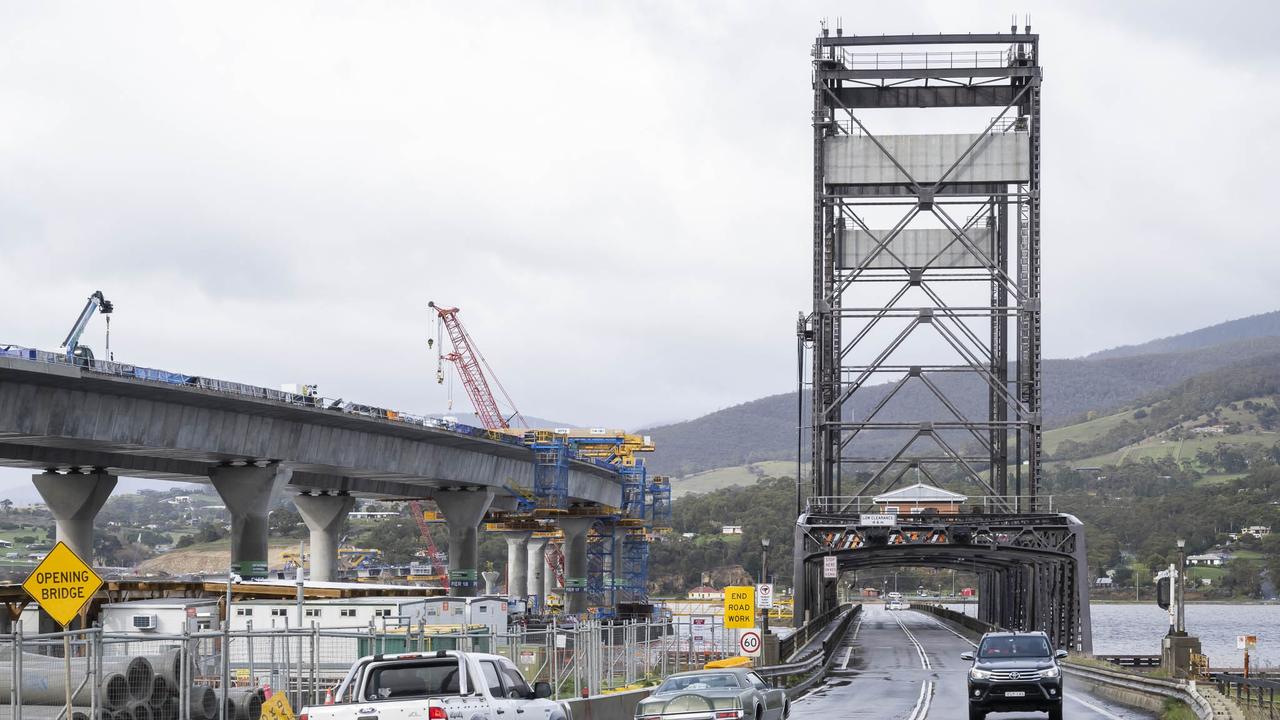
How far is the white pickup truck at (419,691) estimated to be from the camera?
849 inches

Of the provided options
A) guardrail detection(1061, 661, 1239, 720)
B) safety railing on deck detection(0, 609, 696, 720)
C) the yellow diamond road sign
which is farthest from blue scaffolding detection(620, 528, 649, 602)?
the yellow diamond road sign

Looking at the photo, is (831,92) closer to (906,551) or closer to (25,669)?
(906,551)

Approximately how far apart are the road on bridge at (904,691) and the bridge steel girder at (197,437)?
2822 cm

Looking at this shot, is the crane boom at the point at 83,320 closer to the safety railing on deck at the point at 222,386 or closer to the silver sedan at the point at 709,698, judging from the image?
the safety railing on deck at the point at 222,386

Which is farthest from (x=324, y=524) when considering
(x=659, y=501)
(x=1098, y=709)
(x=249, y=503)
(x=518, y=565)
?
(x=1098, y=709)

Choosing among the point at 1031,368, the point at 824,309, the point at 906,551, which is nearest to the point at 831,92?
the point at 824,309

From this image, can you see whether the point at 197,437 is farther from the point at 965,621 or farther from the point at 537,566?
the point at 537,566

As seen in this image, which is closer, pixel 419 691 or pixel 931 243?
pixel 419 691

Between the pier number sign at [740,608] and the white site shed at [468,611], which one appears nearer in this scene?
the pier number sign at [740,608]

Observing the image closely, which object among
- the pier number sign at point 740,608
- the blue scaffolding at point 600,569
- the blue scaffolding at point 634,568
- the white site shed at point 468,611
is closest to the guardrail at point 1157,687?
the pier number sign at point 740,608

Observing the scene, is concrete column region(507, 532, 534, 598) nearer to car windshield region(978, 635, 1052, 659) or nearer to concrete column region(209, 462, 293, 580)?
concrete column region(209, 462, 293, 580)

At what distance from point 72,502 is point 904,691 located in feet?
150

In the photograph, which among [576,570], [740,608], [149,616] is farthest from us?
[576,570]

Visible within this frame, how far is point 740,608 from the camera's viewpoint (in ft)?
149
